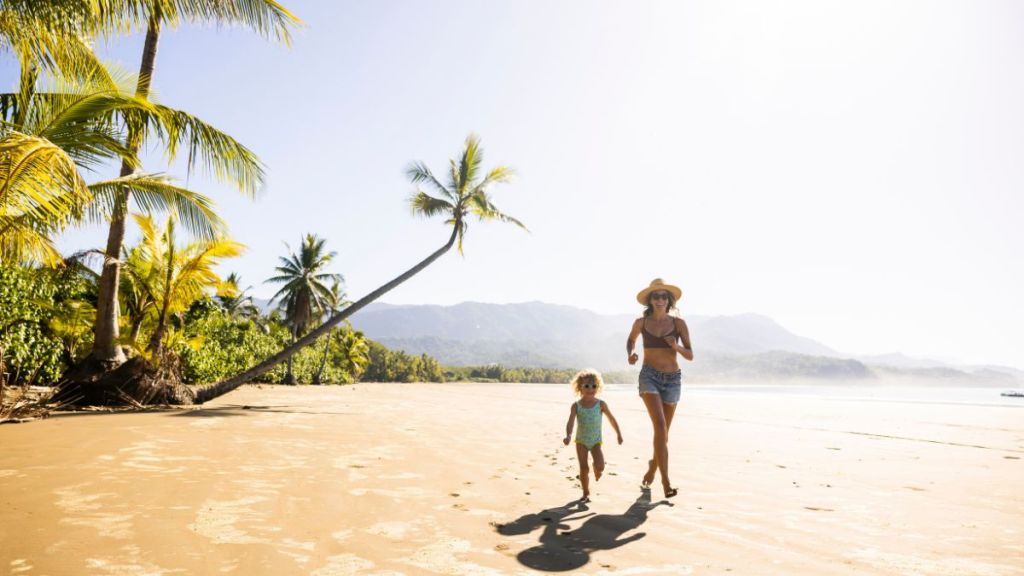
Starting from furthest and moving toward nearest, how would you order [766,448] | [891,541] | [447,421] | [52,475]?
[447,421], [766,448], [52,475], [891,541]

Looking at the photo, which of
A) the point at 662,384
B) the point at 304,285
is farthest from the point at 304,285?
the point at 662,384

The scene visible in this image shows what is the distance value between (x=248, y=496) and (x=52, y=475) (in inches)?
68.9

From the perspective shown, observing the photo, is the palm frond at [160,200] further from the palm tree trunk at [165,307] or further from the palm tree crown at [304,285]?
the palm tree crown at [304,285]

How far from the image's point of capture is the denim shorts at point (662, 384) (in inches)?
196

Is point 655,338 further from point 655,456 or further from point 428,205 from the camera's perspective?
point 428,205

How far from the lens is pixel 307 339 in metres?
14.1

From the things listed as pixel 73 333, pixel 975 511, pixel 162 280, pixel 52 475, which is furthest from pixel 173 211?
pixel 975 511

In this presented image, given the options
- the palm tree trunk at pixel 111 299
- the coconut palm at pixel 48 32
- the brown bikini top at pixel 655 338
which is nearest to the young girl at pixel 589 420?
the brown bikini top at pixel 655 338

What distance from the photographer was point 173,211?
9648 millimetres

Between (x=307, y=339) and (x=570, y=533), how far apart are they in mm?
12221

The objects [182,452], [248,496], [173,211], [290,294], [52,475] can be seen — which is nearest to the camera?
[248,496]

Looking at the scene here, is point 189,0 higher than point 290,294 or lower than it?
higher

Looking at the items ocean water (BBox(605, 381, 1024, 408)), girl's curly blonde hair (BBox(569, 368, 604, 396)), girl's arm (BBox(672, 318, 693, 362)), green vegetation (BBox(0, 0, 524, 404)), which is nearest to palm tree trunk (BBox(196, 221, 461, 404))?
green vegetation (BBox(0, 0, 524, 404))

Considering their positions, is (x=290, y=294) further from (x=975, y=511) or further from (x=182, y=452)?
(x=975, y=511)
